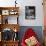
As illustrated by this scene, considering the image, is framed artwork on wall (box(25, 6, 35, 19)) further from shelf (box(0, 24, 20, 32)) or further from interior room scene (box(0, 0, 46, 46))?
shelf (box(0, 24, 20, 32))

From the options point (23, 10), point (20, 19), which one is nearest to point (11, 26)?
point (20, 19)

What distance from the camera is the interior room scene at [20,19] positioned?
538 centimetres

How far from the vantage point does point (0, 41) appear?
5270 mm

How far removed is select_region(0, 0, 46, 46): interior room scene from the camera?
17.6 ft

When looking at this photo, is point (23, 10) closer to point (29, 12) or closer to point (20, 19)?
point (29, 12)

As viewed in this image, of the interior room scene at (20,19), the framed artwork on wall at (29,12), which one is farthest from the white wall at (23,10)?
the framed artwork on wall at (29,12)

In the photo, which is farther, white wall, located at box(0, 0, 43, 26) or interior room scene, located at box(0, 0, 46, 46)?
white wall, located at box(0, 0, 43, 26)

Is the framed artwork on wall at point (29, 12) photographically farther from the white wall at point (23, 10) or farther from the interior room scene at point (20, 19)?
the white wall at point (23, 10)

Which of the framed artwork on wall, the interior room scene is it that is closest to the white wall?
the interior room scene

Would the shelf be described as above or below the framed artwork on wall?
below

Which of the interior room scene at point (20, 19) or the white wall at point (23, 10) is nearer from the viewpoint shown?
the interior room scene at point (20, 19)

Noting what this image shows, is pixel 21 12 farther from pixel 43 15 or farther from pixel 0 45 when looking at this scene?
pixel 0 45

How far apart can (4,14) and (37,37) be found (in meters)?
1.37

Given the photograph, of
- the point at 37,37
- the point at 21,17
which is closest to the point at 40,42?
the point at 37,37
